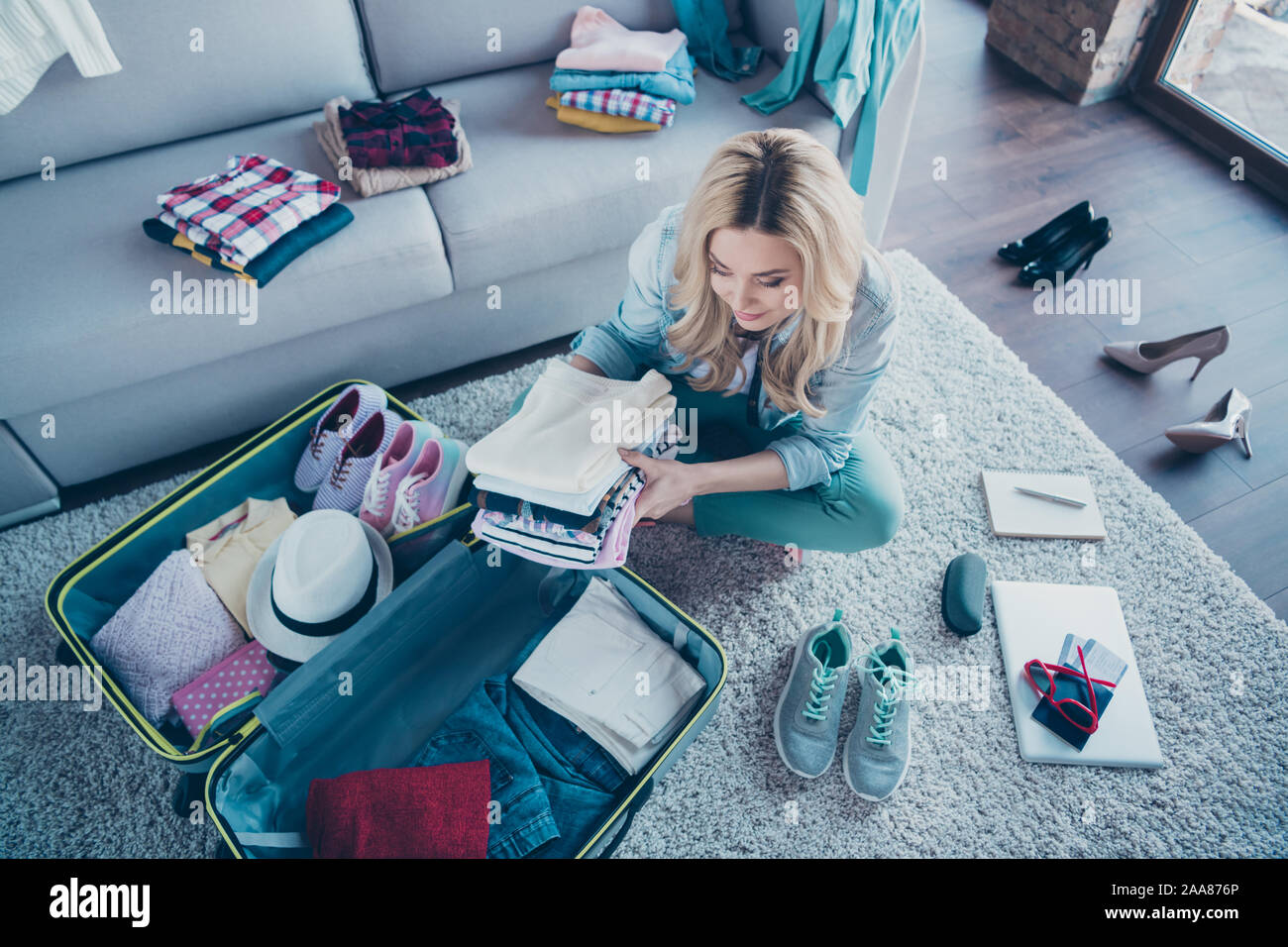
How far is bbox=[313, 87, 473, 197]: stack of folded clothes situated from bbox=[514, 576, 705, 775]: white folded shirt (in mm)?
1026

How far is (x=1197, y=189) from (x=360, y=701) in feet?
9.45

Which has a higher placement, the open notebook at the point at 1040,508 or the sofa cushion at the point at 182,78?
the sofa cushion at the point at 182,78

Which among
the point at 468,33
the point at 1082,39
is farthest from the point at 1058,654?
the point at 1082,39

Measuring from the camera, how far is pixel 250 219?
1.57 metres

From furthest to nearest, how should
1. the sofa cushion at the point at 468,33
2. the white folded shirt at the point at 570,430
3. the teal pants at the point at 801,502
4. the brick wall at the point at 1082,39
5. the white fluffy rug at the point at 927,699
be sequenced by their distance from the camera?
1. the brick wall at the point at 1082,39
2. the sofa cushion at the point at 468,33
3. the teal pants at the point at 801,502
4. the white fluffy rug at the point at 927,699
5. the white folded shirt at the point at 570,430

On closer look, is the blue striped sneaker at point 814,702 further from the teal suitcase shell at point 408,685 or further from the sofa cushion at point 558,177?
the sofa cushion at point 558,177

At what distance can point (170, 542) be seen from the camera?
1.56 m

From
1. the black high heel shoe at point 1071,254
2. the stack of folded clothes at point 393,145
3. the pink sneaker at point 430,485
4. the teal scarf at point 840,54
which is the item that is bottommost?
the pink sneaker at point 430,485

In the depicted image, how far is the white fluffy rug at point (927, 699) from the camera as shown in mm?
1422

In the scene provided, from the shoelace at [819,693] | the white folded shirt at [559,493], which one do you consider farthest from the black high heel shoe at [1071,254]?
the white folded shirt at [559,493]

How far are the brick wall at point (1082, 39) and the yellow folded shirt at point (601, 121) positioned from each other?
5.78 ft

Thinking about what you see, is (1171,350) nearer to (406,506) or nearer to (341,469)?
(406,506)

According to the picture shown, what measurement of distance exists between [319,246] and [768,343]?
3.20 feet
